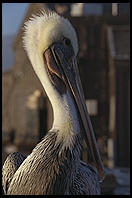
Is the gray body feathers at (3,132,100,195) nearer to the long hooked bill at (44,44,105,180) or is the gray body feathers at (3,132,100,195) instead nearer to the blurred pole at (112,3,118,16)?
the long hooked bill at (44,44,105,180)

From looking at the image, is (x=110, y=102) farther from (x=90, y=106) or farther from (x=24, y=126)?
(x=24, y=126)

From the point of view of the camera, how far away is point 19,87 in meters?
10.4

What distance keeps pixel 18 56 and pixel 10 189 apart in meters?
8.93

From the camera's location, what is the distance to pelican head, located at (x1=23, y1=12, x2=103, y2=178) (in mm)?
1826

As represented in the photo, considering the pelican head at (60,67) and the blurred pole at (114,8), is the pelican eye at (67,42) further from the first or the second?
the blurred pole at (114,8)

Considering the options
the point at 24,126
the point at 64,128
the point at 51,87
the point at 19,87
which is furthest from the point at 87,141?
the point at 19,87

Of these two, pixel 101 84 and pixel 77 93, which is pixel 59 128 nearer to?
pixel 77 93

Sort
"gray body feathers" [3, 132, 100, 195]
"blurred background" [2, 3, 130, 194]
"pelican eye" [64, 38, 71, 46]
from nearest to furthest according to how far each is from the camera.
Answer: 1. "gray body feathers" [3, 132, 100, 195]
2. "pelican eye" [64, 38, 71, 46]
3. "blurred background" [2, 3, 130, 194]

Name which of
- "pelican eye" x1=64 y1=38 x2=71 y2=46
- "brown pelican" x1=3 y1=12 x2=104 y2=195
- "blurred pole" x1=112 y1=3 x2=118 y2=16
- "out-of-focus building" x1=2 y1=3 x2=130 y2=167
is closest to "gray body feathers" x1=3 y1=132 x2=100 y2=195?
"brown pelican" x1=3 y1=12 x2=104 y2=195

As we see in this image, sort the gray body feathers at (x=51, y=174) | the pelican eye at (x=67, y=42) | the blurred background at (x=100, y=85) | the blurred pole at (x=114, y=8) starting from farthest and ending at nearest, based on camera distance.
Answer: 1. the blurred background at (x=100, y=85)
2. the blurred pole at (x=114, y=8)
3. the pelican eye at (x=67, y=42)
4. the gray body feathers at (x=51, y=174)

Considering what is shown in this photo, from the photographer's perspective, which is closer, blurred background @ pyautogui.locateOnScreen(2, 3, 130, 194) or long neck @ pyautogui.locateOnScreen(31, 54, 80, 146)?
long neck @ pyautogui.locateOnScreen(31, 54, 80, 146)

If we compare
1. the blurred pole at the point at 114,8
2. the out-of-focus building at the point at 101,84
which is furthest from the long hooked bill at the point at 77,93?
the out-of-focus building at the point at 101,84

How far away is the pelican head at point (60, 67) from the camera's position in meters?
1.83

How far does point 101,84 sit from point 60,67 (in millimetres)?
6446
